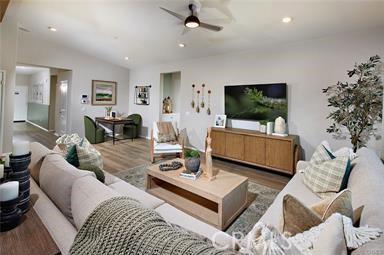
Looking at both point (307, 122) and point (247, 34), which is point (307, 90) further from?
point (247, 34)

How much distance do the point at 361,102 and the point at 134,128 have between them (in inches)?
237

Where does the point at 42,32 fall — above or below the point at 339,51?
above

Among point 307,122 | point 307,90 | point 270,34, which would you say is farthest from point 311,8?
point 307,122

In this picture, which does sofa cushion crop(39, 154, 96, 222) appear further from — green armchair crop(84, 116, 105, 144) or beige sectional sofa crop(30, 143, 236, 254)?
green armchair crop(84, 116, 105, 144)

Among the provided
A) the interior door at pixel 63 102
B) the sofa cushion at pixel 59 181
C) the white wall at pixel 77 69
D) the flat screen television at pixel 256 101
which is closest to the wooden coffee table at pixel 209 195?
the sofa cushion at pixel 59 181

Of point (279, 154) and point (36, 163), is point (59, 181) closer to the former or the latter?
point (36, 163)

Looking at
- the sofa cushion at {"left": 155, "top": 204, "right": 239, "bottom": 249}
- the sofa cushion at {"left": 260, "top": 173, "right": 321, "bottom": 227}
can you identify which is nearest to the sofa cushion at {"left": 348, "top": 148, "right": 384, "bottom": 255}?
the sofa cushion at {"left": 260, "top": 173, "right": 321, "bottom": 227}

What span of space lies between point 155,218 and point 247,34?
3.84 m

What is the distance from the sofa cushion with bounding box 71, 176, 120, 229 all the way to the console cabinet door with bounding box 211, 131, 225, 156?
11.7 feet

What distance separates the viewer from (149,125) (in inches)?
273

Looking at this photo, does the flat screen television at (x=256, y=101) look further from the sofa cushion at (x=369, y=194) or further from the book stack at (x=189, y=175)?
the book stack at (x=189, y=175)

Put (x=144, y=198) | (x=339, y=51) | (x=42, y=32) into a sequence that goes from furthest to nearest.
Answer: (x=42, y=32) → (x=339, y=51) → (x=144, y=198)

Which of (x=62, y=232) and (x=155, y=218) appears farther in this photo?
(x=62, y=232)

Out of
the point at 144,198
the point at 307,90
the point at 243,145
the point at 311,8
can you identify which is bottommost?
the point at 144,198
